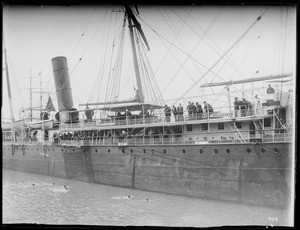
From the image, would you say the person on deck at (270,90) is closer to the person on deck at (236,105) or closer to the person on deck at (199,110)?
the person on deck at (236,105)

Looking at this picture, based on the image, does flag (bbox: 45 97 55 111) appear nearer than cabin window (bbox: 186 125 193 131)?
No

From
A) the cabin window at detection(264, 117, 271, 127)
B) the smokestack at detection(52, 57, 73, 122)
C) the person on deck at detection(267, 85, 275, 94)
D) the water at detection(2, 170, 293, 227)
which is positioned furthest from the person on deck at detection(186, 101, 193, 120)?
the smokestack at detection(52, 57, 73, 122)

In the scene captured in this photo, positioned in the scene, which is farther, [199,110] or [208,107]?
[199,110]

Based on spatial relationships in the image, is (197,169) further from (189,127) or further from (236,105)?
(236,105)

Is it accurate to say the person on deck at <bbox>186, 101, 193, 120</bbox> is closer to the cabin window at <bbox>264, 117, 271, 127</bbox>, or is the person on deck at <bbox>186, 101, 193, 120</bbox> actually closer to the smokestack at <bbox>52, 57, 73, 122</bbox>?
the cabin window at <bbox>264, 117, 271, 127</bbox>

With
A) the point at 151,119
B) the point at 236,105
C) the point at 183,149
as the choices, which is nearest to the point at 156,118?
the point at 151,119

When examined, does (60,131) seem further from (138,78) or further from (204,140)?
(204,140)
